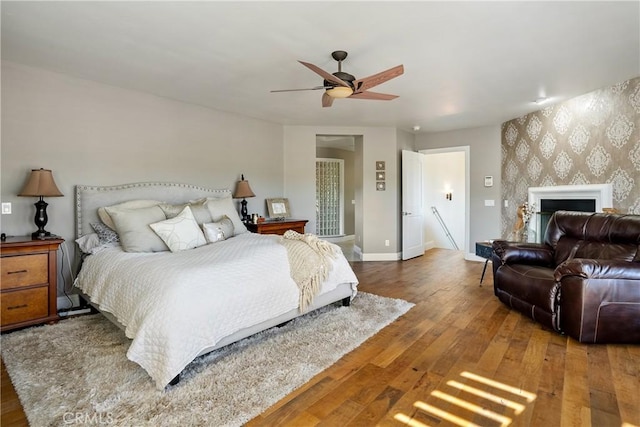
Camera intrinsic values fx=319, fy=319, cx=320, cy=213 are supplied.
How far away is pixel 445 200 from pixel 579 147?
335cm

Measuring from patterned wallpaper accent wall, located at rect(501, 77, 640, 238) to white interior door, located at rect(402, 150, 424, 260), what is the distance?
1458mm

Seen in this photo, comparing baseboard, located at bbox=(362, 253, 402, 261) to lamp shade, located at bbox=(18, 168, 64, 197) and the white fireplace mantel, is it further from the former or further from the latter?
lamp shade, located at bbox=(18, 168, 64, 197)

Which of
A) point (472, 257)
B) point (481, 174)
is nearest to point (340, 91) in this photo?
point (481, 174)

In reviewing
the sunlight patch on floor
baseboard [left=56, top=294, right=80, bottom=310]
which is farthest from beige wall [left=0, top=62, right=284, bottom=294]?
the sunlight patch on floor

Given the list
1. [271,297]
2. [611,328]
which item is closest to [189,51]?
[271,297]

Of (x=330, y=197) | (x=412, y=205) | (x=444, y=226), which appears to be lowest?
(x=444, y=226)

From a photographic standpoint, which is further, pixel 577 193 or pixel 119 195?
pixel 577 193

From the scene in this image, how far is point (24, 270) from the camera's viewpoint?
2715 millimetres

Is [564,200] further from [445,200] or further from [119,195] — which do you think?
[119,195]

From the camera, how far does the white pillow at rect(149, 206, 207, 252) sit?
9.84 ft

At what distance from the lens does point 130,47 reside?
2717 mm

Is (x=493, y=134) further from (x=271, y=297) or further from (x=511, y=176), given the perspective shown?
(x=271, y=297)

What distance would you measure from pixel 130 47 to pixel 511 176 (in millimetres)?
5599

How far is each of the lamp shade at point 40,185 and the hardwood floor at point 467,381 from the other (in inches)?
60.0
